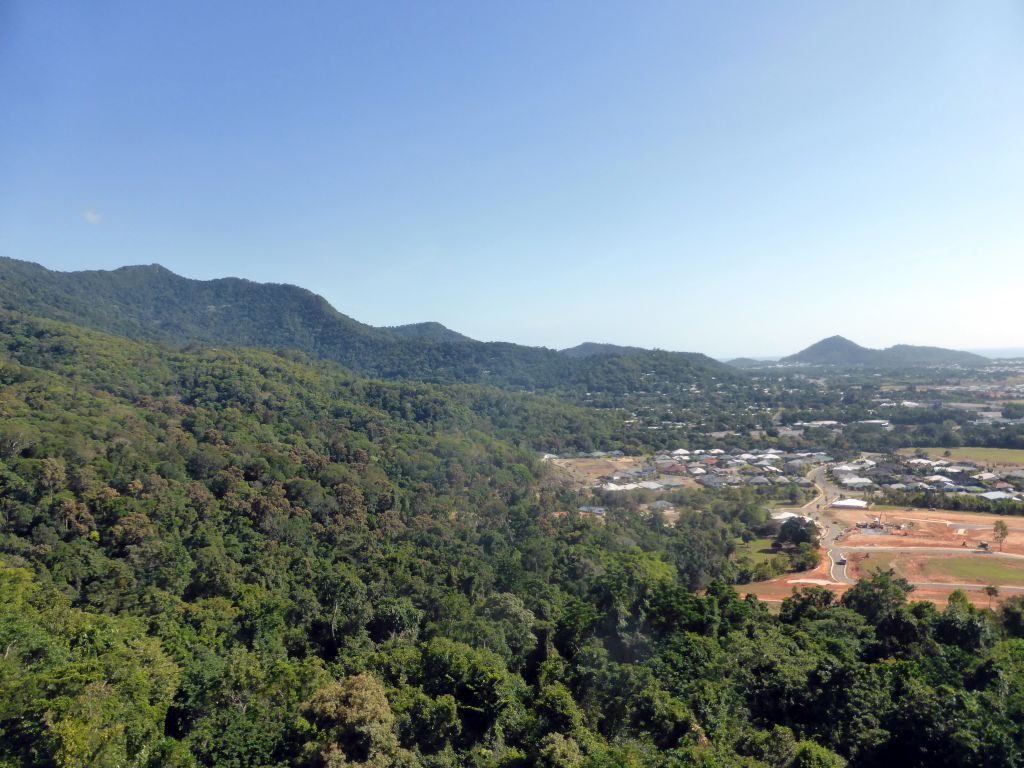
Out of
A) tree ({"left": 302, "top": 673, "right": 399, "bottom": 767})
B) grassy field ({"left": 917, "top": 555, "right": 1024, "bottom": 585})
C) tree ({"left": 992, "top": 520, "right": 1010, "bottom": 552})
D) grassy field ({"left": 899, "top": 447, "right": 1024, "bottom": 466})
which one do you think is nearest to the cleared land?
grassy field ({"left": 917, "top": 555, "right": 1024, "bottom": 585})

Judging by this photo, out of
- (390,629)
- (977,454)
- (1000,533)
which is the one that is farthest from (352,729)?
(977,454)

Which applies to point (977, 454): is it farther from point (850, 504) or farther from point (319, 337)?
point (319, 337)

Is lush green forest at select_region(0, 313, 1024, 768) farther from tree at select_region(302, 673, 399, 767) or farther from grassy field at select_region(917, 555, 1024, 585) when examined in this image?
grassy field at select_region(917, 555, 1024, 585)

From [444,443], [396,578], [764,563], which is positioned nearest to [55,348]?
[444,443]

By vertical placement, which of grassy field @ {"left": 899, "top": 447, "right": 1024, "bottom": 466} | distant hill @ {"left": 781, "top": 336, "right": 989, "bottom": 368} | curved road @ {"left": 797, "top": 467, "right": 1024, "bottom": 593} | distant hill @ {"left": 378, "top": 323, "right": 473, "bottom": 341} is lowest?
curved road @ {"left": 797, "top": 467, "right": 1024, "bottom": 593}

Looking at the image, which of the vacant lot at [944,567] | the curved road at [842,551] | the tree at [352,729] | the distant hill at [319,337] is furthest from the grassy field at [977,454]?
the tree at [352,729]

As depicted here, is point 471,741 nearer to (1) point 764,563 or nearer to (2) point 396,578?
(2) point 396,578
